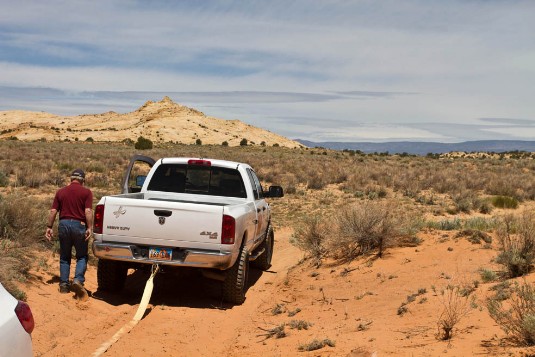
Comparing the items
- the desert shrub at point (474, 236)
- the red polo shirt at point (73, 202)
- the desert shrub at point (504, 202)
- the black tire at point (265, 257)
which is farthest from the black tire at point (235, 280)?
the desert shrub at point (504, 202)

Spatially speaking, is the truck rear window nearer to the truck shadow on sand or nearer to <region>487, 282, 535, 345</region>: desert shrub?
the truck shadow on sand

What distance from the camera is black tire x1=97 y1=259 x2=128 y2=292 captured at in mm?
8859

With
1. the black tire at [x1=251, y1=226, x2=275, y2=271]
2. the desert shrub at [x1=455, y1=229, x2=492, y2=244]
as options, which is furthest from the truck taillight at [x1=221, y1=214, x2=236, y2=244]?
the desert shrub at [x1=455, y1=229, x2=492, y2=244]

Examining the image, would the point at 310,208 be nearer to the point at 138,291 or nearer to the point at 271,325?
the point at 138,291

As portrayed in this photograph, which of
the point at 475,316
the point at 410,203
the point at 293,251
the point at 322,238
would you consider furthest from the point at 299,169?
the point at 475,316

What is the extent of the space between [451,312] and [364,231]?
14.3 ft

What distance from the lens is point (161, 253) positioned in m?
8.16

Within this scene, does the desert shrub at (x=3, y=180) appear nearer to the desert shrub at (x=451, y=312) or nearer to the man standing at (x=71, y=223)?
the man standing at (x=71, y=223)

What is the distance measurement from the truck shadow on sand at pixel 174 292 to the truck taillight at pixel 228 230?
996mm

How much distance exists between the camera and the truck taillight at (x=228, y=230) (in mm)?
8062

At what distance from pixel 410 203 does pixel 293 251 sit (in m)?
10.4

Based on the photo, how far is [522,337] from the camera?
17.5ft

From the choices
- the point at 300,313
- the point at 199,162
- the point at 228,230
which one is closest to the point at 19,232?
the point at 199,162

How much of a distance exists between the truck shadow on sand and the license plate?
45cm
